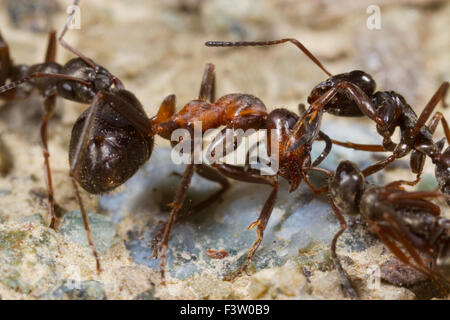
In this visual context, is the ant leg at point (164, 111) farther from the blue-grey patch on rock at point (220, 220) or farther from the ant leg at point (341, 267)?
the ant leg at point (341, 267)

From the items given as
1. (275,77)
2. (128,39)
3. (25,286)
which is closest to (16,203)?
(25,286)

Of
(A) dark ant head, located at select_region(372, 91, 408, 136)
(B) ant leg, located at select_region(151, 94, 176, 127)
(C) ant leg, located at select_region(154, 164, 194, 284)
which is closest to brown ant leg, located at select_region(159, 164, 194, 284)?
(C) ant leg, located at select_region(154, 164, 194, 284)

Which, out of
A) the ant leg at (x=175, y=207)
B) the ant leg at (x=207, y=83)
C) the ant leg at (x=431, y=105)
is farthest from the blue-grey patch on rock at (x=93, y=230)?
the ant leg at (x=431, y=105)

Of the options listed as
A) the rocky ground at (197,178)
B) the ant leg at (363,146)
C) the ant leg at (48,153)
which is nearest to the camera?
the rocky ground at (197,178)

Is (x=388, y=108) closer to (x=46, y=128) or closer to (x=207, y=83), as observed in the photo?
Answer: (x=207, y=83)

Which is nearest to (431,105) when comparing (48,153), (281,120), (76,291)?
(281,120)

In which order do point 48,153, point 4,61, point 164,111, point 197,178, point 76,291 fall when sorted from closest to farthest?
point 76,291 < point 164,111 < point 48,153 < point 197,178 < point 4,61
